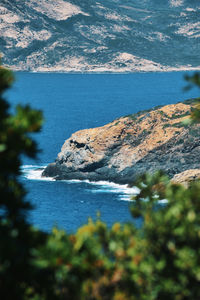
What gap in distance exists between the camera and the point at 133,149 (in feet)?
360

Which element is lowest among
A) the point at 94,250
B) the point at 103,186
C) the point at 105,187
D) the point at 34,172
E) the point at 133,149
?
the point at 34,172

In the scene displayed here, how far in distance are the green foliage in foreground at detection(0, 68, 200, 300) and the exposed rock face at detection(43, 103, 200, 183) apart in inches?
3277

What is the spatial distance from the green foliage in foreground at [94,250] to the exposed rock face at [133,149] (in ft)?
273

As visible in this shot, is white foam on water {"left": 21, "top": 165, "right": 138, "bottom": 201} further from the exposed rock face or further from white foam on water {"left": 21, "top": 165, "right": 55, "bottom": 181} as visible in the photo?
the exposed rock face

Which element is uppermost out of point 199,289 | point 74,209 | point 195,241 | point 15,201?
point 15,201

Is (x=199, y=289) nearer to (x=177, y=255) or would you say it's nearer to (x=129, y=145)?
(x=177, y=255)

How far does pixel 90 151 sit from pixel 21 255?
94.4 meters

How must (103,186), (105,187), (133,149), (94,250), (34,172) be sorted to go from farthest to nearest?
(34,172) < (133,149) < (103,186) < (105,187) < (94,250)

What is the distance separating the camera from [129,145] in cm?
11119

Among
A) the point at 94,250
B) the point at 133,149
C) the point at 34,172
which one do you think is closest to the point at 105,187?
the point at 133,149

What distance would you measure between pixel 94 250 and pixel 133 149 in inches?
3580

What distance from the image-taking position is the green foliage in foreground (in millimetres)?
17312

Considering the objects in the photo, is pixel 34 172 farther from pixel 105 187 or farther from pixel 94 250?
pixel 94 250

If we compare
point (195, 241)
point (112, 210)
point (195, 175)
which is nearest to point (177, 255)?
point (195, 241)
